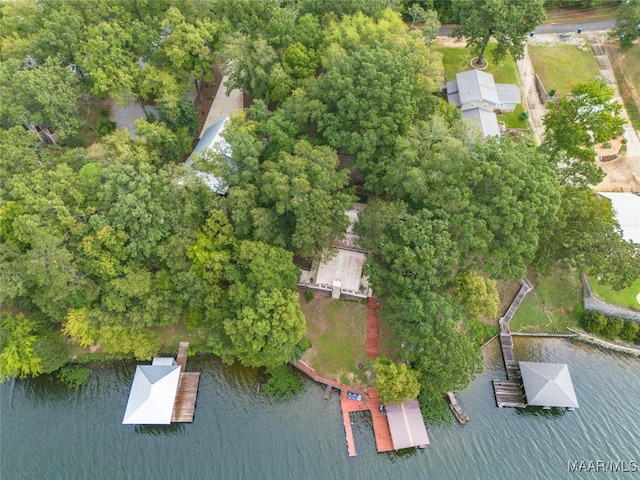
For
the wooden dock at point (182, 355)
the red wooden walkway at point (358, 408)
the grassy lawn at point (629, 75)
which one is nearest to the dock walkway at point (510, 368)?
the red wooden walkway at point (358, 408)

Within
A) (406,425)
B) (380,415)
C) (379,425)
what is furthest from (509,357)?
(379,425)

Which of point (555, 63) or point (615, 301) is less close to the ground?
point (555, 63)

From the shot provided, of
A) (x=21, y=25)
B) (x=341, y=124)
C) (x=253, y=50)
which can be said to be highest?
(x=21, y=25)

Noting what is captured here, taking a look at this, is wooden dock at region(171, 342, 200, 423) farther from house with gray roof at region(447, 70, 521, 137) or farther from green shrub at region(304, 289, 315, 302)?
house with gray roof at region(447, 70, 521, 137)

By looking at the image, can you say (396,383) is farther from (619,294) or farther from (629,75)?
(629,75)

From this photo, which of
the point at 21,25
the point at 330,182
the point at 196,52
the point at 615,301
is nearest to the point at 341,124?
the point at 330,182

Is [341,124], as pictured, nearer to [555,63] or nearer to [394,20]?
[394,20]

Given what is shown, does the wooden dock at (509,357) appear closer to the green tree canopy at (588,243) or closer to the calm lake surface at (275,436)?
the calm lake surface at (275,436)
